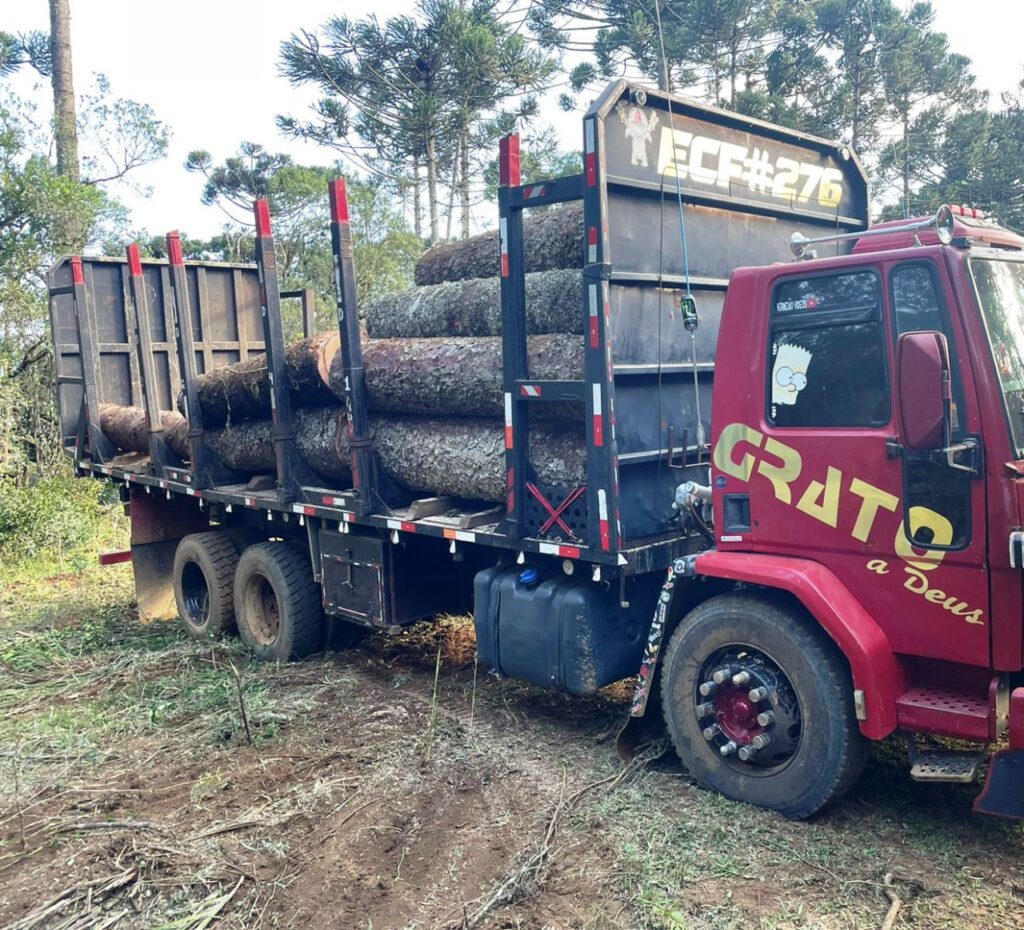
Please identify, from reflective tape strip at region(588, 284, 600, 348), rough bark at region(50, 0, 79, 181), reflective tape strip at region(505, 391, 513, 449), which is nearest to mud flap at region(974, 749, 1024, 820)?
reflective tape strip at region(588, 284, 600, 348)

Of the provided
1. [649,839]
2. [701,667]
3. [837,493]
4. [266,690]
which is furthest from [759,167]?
[266,690]

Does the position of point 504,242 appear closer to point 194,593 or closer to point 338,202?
point 338,202

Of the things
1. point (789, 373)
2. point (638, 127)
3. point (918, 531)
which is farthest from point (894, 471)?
point (638, 127)

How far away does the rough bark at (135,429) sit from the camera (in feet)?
26.4

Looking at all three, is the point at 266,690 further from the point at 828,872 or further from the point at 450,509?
the point at 828,872

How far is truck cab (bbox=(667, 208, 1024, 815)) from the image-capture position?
3.50m

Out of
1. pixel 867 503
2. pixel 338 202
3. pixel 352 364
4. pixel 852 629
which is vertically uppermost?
pixel 338 202

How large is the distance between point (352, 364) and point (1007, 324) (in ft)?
11.8

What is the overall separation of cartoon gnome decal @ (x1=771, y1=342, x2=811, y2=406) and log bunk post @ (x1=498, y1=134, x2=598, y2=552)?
80cm

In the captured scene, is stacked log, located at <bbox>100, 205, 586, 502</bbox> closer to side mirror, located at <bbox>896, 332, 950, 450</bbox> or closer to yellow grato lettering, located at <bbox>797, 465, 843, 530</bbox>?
yellow grato lettering, located at <bbox>797, 465, 843, 530</bbox>

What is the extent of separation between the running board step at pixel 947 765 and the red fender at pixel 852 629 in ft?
0.58

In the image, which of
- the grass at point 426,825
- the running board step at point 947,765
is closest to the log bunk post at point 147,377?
the grass at point 426,825

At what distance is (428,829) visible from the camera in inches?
168

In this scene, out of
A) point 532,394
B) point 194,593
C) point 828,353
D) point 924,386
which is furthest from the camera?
point 194,593
